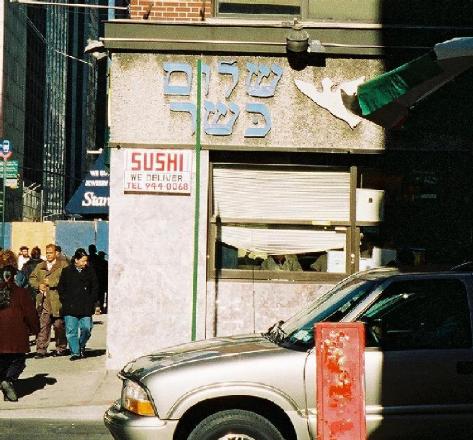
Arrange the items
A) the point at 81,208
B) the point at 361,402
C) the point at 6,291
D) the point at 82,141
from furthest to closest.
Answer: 1. the point at 82,141
2. the point at 81,208
3. the point at 6,291
4. the point at 361,402

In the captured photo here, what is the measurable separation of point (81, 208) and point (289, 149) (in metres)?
13.4

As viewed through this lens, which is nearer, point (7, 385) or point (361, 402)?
point (361, 402)

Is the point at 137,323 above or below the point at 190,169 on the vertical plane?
below

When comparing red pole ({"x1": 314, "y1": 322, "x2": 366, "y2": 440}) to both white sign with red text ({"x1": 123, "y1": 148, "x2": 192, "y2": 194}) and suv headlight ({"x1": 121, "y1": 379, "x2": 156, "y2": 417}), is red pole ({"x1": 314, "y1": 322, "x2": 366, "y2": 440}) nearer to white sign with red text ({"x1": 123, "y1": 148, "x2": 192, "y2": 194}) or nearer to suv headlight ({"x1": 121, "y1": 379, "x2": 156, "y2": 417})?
suv headlight ({"x1": 121, "y1": 379, "x2": 156, "y2": 417})

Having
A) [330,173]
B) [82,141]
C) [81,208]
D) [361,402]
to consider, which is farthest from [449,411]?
[82,141]

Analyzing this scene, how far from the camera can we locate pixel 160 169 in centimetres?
1324

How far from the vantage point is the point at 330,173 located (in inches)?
535

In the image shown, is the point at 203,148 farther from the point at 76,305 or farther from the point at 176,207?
the point at 76,305

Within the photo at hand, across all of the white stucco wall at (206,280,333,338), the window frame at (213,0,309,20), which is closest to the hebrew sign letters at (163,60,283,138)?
the window frame at (213,0,309,20)

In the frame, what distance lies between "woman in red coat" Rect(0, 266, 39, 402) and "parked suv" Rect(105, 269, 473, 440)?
4.32 metres

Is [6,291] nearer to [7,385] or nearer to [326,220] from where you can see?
[7,385]

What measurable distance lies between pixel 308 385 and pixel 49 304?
31.2ft

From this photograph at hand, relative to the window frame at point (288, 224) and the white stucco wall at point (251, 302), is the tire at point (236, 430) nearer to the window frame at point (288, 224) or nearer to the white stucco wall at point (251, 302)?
the white stucco wall at point (251, 302)

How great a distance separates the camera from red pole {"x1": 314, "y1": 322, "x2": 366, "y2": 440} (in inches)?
241
